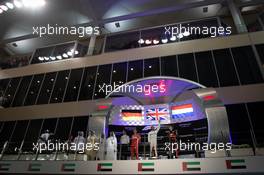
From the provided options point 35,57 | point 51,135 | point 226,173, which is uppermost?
point 35,57

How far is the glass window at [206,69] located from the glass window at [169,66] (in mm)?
1295

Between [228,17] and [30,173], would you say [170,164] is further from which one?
[228,17]

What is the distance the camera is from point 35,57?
18.1 m

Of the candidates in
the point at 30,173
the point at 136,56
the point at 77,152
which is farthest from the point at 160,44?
the point at 30,173

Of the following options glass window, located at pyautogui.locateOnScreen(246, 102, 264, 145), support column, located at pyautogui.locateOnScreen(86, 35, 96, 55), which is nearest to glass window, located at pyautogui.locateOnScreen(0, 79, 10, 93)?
support column, located at pyautogui.locateOnScreen(86, 35, 96, 55)

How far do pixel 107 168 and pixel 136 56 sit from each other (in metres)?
8.16

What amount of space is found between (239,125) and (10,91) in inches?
616

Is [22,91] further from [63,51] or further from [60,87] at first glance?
[63,51]

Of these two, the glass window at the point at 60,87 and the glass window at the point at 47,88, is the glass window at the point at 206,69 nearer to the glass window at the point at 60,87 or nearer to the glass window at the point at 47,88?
the glass window at the point at 60,87

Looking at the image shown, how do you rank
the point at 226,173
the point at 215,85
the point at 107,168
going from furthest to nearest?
the point at 215,85 → the point at 107,168 → the point at 226,173

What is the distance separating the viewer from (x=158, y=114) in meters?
11.2

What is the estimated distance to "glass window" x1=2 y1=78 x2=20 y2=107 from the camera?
627 inches

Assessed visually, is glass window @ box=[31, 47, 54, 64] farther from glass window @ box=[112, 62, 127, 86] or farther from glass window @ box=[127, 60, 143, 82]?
glass window @ box=[127, 60, 143, 82]

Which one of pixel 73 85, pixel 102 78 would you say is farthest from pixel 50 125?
pixel 102 78
